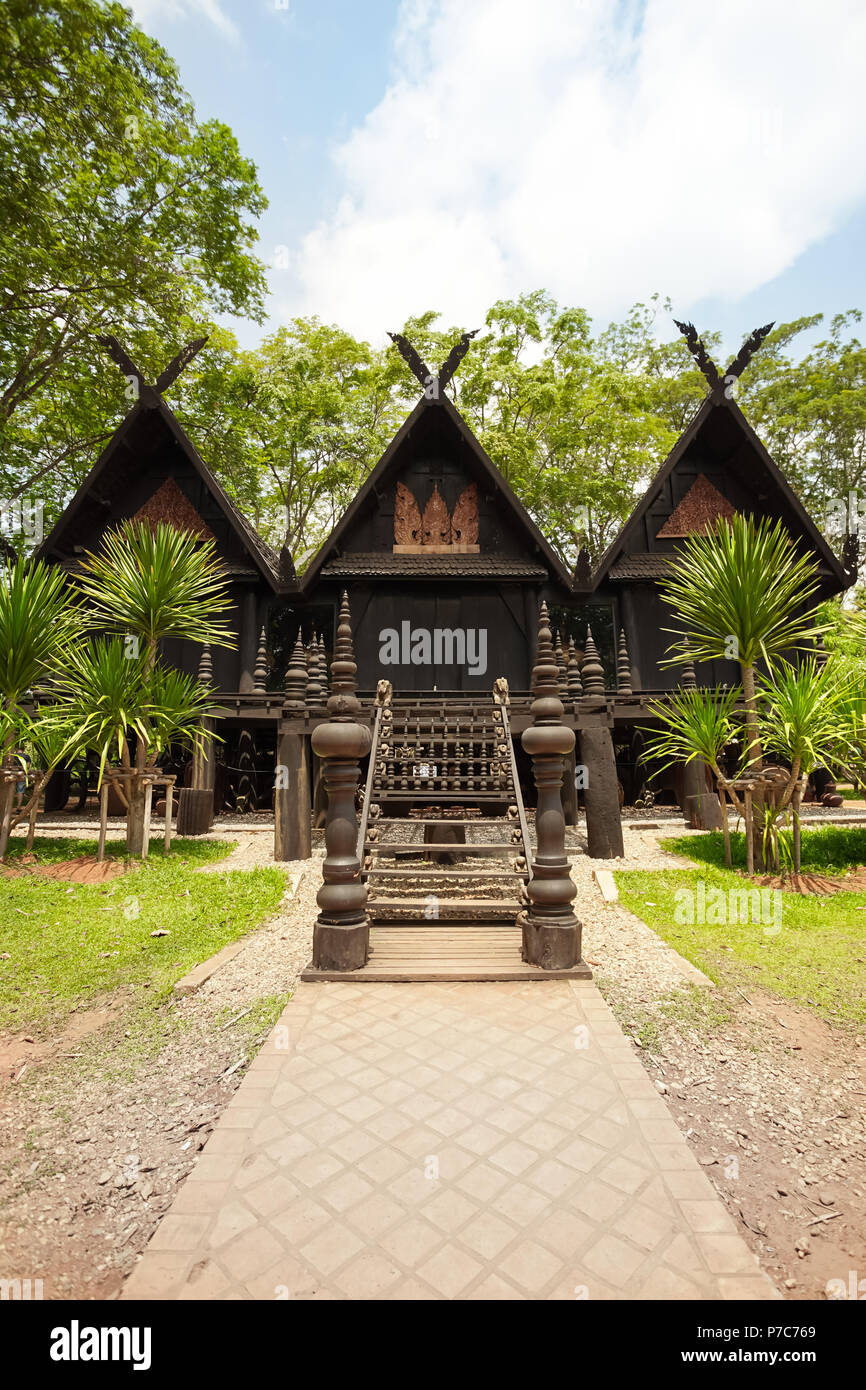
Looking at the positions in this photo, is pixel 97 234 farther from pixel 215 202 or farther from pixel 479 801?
pixel 479 801

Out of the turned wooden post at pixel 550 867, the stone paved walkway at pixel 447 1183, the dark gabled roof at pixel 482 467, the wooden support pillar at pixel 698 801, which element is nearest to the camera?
the stone paved walkway at pixel 447 1183

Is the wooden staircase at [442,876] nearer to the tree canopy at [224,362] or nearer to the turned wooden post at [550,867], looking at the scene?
the turned wooden post at [550,867]

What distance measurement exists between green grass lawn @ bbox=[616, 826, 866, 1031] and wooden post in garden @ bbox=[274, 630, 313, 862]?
405cm

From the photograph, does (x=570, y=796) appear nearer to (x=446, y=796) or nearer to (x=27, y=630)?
(x=446, y=796)

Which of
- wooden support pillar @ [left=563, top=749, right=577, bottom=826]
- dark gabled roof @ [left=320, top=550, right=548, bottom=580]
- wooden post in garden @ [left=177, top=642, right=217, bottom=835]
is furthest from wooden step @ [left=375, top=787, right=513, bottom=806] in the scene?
dark gabled roof @ [left=320, top=550, right=548, bottom=580]

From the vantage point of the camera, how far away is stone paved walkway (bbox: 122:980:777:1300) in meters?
1.91

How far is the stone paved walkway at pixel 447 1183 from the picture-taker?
1.91m

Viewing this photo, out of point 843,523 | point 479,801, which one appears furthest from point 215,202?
point 843,523

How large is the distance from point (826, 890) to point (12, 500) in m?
20.9

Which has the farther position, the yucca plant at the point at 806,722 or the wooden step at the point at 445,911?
the yucca plant at the point at 806,722

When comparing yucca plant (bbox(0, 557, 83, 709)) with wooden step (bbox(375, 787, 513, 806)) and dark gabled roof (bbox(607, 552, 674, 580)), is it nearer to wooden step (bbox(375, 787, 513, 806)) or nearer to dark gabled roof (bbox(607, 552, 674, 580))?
wooden step (bbox(375, 787, 513, 806))

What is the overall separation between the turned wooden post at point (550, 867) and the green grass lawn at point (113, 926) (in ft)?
8.48

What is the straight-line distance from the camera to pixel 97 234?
1422cm

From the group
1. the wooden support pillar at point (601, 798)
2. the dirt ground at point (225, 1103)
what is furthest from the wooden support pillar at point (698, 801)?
the dirt ground at point (225, 1103)
